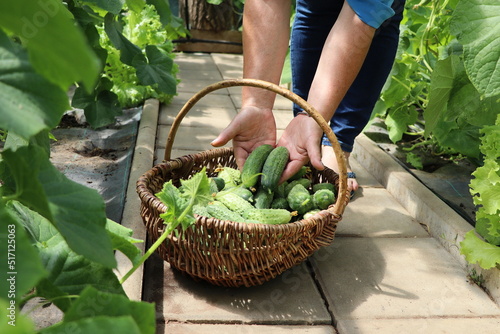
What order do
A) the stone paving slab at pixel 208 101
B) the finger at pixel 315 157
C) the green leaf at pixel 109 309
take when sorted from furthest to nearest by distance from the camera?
the stone paving slab at pixel 208 101, the finger at pixel 315 157, the green leaf at pixel 109 309

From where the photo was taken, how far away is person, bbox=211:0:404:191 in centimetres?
197

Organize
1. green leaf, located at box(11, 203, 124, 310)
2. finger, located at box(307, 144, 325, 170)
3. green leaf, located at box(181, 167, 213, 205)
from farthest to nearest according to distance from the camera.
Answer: finger, located at box(307, 144, 325, 170)
green leaf, located at box(181, 167, 213, 205)
green leaf, located at box(11, 203, 124, 310)

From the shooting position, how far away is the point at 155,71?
236 centimetres

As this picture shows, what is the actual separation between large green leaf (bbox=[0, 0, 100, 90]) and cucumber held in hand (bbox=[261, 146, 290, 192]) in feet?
5.02

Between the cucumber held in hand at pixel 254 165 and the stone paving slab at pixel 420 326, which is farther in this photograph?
the cucumber held in hand at pixel 254 165

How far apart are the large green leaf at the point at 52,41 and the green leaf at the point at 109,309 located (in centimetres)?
23

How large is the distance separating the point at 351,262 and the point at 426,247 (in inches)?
14.4

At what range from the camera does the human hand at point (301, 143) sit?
1.91m

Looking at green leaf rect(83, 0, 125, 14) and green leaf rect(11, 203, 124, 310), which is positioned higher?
green leaf rect(83, 0, 125, 14)

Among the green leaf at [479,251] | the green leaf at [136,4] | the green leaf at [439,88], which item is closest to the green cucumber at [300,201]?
the green leaf at [479,251]

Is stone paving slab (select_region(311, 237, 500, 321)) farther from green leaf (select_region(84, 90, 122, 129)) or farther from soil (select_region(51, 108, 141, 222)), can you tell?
green leaf (select_region(84, 90, 122, 129))

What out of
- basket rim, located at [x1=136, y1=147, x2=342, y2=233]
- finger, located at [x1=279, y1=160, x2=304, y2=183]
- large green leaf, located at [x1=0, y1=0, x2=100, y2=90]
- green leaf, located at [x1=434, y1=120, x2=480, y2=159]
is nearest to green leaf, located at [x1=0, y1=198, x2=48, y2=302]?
large green leaf, located at [x1=0, y1=0, x2=100, y2=90]

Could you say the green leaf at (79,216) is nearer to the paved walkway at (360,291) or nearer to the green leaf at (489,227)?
the paved walkway at (360,291)

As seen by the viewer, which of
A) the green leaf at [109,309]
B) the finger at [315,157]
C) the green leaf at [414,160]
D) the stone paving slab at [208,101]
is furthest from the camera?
the stone paving slab at [208,101]
